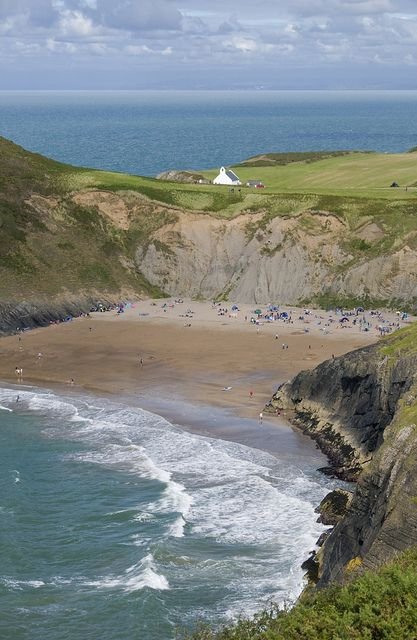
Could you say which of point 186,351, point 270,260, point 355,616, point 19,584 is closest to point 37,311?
point 186,351

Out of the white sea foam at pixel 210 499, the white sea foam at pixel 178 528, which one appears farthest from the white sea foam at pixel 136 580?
the white sea foam at pixel 178 528

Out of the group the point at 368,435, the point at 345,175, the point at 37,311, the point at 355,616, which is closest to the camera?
the point at 355,616

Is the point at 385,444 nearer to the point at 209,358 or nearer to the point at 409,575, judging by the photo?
the point at 409,575

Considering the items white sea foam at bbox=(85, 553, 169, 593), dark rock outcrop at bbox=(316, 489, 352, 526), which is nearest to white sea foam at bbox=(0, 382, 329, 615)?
white sea foam at bbox=(85, 553, 169, 593)

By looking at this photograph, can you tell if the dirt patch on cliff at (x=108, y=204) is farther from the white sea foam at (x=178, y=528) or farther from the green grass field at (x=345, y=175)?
the white sea foam at (x=178, y=528)

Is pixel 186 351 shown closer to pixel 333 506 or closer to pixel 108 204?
pixel 108 204

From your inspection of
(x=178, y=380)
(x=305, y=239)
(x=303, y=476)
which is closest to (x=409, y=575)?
(x=303, y=476)

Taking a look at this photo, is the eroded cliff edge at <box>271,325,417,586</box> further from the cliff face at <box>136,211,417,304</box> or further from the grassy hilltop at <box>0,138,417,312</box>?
the grassy hilltop at <box>0,138,417,312</box>
